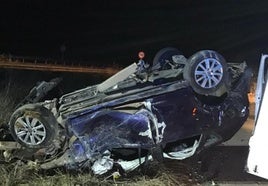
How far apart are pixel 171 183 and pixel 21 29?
981 centimetres

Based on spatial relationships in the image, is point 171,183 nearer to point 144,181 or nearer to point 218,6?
point 144,181

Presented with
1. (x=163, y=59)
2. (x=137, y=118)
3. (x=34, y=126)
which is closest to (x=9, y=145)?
(x=34, y=126)

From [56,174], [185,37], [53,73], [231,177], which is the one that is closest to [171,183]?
[231,177]

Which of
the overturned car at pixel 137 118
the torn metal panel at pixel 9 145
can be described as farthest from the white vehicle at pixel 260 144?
the torn metal panel at pixel 9 145

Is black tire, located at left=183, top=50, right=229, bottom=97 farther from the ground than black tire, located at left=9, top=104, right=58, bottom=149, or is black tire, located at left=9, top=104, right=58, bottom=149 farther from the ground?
black tire, located at left=183, top=50, right=229, bottom=97

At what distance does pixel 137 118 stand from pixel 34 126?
1.34 metres

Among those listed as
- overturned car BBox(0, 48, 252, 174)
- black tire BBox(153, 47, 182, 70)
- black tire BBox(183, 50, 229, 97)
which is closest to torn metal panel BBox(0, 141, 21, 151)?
overturned car BBox(0, 48, 252, 174)

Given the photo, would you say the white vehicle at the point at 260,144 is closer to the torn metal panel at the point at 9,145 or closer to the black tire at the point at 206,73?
the black tire at the point at 206,73

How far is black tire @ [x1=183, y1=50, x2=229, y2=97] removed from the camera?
6695 millimetres

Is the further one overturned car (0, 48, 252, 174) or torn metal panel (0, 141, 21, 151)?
torn metal panel (0, 141, 21, 151)

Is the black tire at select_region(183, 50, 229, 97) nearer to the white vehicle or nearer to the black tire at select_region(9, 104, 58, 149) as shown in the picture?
the white vehicle

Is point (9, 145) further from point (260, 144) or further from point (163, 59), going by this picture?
point (260, 144)

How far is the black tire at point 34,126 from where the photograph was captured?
678 centimetres

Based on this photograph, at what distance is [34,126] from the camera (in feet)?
22.4
